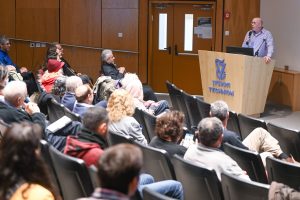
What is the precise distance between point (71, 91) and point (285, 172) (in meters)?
3.12

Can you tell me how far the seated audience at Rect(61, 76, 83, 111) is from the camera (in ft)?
19.9

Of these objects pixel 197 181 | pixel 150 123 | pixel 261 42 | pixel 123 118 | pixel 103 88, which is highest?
pixel 261 42

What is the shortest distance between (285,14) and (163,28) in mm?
2701

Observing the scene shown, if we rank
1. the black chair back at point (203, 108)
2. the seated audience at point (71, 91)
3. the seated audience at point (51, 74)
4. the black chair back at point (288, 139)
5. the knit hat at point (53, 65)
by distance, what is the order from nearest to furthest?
1. the black chair back at point (288, 139)
2. the seated audience at point (71, 91)
3. the black chair back at point (203, 108)
4. the seated audience at point (51, 74)
5. the knit hat at point (53, 65)

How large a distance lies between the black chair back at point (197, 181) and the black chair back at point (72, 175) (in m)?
0.64

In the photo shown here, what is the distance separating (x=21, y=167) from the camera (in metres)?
2.52

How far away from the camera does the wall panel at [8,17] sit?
13.5m

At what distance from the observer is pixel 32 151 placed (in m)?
2.53

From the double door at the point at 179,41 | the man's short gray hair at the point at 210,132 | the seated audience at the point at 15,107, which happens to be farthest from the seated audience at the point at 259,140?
the double door at the point at 179,41

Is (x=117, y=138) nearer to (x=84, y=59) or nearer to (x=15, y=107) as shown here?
Result: (x=15, y=107)

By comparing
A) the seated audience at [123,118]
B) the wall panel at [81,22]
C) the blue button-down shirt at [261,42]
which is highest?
the wall panel at [81,22]

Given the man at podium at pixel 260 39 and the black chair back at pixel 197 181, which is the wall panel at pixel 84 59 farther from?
the black chair back at pixel 197 181

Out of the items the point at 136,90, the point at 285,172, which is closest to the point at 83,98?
the point at 136,90

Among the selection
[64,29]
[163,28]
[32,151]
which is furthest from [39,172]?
[64,29]
